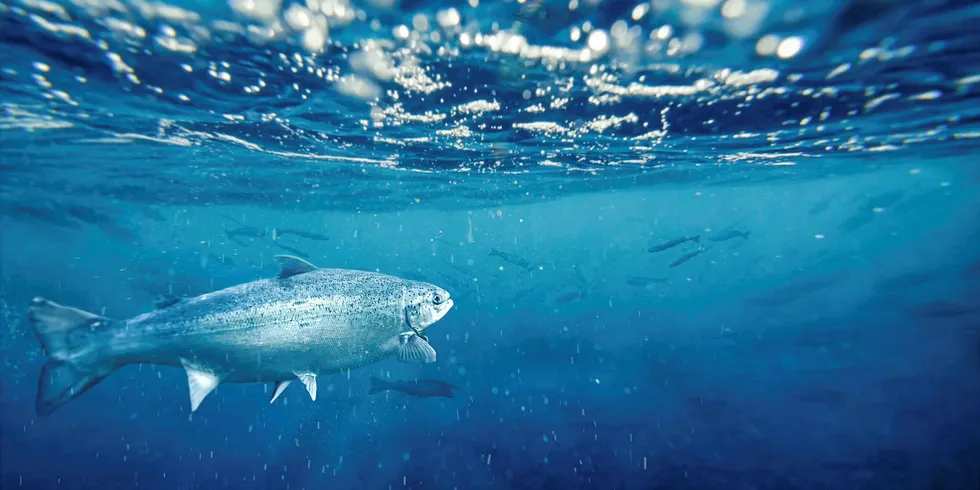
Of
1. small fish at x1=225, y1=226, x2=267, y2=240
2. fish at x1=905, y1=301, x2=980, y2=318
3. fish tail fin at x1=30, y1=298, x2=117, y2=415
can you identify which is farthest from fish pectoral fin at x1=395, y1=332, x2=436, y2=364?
fish at x1=905, y1=301, x2=980, y2=318

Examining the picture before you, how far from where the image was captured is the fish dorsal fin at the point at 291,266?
5547 millimetres

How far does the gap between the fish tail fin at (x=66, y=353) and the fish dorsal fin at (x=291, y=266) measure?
2097mm

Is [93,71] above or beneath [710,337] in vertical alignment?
above

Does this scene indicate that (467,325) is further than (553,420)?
Yes

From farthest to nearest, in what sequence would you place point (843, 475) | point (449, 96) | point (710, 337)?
point (710, 337) → point (843, 475) → point (449, 96)

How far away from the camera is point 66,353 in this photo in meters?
4.94

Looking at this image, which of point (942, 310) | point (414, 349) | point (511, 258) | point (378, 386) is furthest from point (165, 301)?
point (942, 310)

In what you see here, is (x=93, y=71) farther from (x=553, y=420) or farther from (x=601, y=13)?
(x=553, y=420)

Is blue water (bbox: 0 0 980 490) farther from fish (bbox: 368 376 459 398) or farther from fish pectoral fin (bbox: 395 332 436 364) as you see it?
fish pectoral fin (bbox: 395 332 436 364)

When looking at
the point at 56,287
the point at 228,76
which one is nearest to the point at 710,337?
the point at 228,76

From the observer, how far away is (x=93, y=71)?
8305 mm

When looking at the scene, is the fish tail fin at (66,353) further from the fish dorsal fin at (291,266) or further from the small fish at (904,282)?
the small fish at (904,282)

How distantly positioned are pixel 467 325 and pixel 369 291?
21304 millimetres

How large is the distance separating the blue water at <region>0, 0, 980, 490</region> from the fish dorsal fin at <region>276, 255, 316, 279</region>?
3784 mm
